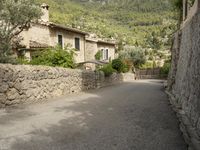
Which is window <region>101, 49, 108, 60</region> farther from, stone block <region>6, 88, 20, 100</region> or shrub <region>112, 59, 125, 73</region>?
stone block <region>6, 88, 20, 100</region>

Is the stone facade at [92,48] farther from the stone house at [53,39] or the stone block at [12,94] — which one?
the stone block at [12,94]

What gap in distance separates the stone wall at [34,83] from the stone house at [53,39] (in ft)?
14.1

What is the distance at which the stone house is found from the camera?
25.3 m

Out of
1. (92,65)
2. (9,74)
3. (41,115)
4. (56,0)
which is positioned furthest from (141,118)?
(56,0)

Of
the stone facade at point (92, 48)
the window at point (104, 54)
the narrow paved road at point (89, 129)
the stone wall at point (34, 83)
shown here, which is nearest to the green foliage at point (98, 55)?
the stone facade at point (92, 48)

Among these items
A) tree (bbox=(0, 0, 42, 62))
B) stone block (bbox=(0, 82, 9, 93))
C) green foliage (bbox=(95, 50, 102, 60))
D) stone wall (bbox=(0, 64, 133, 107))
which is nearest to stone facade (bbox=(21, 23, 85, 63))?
tree (bbox=(0, 0, 42, 62))

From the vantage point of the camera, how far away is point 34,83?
1277cm

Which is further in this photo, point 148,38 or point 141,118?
point 148,38

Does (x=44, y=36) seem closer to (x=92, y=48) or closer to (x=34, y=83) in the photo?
(x=92, y=48)

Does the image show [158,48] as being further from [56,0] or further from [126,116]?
[126,116]

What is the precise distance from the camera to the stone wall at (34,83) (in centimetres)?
1094

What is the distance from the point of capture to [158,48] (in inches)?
2741

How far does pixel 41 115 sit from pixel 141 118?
3130mm

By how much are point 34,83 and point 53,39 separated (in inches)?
680
